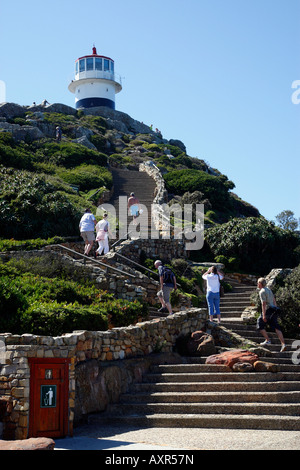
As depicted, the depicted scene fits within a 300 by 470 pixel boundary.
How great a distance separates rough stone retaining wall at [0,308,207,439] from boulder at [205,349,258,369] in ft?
4.08

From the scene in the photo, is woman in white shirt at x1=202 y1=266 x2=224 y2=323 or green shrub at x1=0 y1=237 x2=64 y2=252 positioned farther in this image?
green shrub at x1=0 y1=237 x2=64 y2=252

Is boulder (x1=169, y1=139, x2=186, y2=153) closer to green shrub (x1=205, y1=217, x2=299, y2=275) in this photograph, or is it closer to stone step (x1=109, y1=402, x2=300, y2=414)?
green shrub (x1=205, y1=217, x2=299, y2=275)

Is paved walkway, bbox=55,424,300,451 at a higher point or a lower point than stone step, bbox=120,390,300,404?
lower

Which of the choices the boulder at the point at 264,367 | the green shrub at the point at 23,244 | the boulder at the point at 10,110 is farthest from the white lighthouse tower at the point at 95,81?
the boulder at the point at 264,367

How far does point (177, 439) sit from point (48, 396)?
2112 mm

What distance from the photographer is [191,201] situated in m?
33.9

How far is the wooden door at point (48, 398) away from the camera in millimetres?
9078

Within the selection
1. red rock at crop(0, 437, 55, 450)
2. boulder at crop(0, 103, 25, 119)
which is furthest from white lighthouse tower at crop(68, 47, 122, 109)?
red rock at crop(0, 437, 55, 450)

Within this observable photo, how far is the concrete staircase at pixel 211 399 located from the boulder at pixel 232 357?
19 centimetres

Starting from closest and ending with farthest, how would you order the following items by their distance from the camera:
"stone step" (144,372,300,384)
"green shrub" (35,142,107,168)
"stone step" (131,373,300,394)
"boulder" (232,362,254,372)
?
"stone step" (131,373,300,394), "stone step" (144,372,300,384), "boulder" (232,362,254,372), "green shrub" (35,142,107,168)
